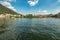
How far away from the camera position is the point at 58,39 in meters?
24.1

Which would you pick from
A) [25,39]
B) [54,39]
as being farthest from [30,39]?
[54,39]

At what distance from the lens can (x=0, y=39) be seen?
23391 mm

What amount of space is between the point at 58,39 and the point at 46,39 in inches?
126

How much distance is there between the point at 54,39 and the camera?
24.3 meters

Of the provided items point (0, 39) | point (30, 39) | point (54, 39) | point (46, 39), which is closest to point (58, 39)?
point (54, 39)

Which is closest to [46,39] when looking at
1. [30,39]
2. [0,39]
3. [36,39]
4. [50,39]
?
[50,39]

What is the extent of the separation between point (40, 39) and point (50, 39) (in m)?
2.74

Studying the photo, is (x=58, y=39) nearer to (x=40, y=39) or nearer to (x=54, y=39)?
(x=54, y=39)

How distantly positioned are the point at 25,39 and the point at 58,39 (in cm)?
879

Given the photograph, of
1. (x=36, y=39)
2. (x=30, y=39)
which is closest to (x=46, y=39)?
(x=36, y=39)

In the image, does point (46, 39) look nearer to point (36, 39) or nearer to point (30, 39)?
point (36, 39)

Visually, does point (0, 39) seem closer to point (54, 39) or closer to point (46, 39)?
point (46, 39)

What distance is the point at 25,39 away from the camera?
2383cm

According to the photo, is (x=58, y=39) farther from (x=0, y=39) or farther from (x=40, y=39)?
(x=0, y=39)
